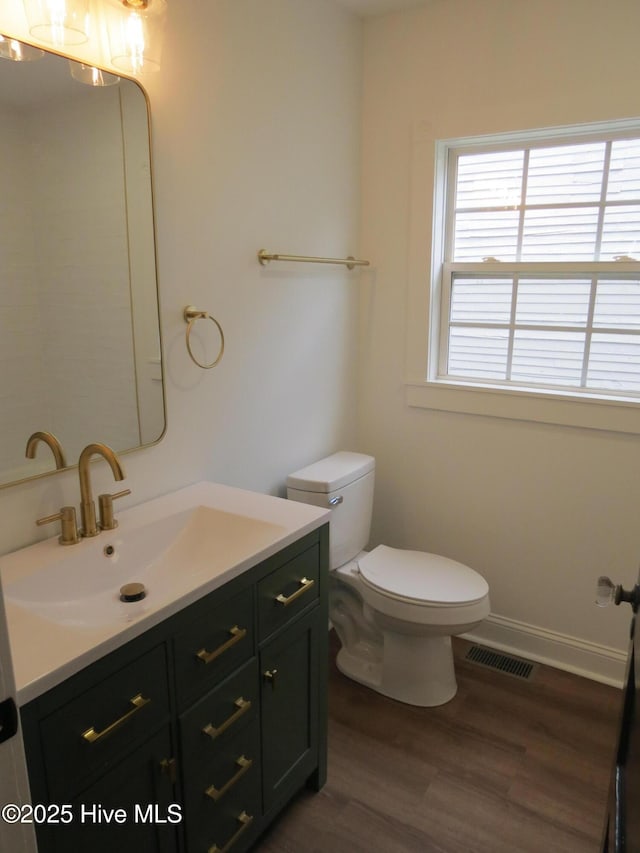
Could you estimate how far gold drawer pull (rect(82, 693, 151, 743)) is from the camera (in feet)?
3.59

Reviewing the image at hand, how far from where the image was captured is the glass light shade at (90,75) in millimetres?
1459

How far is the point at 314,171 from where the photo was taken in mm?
2334

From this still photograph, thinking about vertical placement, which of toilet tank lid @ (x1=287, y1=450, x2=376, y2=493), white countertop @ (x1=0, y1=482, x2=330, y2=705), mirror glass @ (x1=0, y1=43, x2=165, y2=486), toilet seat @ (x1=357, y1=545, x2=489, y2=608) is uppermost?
mirror glass @ (x1=0, y1=43, x2=165, y2=486)

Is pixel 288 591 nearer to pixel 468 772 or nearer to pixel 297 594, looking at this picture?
pixel 297 594

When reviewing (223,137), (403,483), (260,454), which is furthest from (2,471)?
(403,483)

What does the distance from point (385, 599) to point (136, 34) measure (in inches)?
71.6

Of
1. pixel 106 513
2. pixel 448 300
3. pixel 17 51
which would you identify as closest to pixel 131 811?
pixel 106 513

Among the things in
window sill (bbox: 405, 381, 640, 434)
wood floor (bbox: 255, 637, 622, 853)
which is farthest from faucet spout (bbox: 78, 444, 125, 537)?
window sill (bbox: 405, 381, 640, 434)

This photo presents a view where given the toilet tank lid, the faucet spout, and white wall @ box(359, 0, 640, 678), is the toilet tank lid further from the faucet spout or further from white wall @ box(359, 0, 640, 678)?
the faucet spout

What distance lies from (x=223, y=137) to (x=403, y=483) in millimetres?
1590

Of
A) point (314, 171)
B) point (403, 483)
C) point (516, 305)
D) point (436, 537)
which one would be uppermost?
point (314, 171)

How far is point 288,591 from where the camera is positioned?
1.62m

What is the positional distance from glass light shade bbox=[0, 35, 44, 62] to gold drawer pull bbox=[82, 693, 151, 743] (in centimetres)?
135

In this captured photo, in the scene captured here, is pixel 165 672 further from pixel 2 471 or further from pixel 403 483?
pixel 403 483
